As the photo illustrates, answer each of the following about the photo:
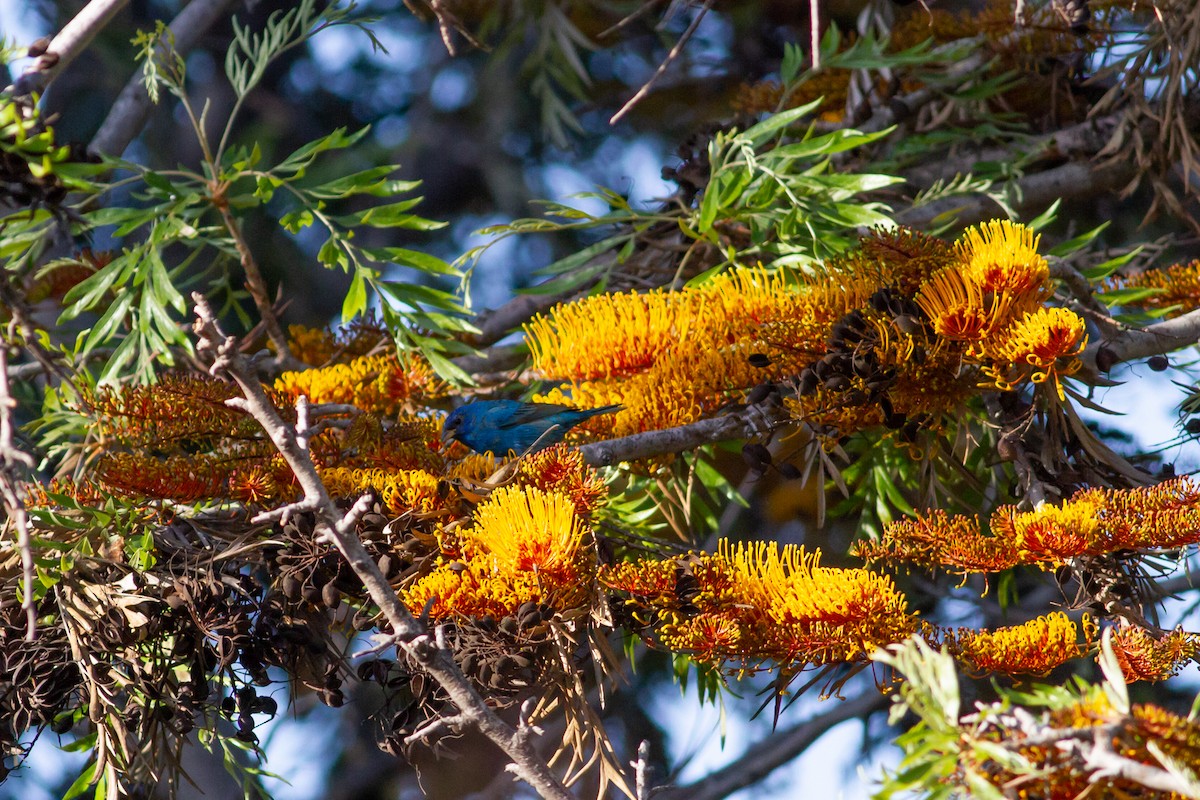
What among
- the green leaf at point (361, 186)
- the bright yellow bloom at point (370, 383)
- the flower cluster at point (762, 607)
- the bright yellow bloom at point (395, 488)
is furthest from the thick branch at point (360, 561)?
the green leaf at point (361, 186)

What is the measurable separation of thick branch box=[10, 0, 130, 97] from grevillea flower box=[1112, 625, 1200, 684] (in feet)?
5.86

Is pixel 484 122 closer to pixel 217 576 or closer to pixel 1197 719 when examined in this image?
pixel 217 576

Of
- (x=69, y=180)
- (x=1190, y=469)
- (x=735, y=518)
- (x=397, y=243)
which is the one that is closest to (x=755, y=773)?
(x=735, y=518)

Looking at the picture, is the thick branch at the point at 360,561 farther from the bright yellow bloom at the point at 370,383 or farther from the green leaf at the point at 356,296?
the green leaf at the point at 356,296

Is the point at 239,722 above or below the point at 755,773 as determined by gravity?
above

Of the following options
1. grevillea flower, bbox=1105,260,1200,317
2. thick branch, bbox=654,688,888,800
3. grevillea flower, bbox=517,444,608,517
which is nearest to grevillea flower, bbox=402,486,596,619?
grevillea flower, bbox=517,444,608,517

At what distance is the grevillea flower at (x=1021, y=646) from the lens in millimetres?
1458

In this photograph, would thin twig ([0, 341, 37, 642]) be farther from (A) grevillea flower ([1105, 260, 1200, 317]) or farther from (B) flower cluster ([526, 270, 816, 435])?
(A) grevillea flower ([1105, 260, 1200, 317])

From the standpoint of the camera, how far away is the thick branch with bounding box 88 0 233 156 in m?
3.22

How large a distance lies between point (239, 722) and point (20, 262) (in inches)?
51.8

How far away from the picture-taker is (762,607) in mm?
1510

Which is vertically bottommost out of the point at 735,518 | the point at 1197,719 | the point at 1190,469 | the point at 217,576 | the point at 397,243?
the point at 735,518

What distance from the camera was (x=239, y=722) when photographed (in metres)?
1.80

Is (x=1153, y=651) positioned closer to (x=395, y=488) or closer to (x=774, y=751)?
(x=395, y=488)
